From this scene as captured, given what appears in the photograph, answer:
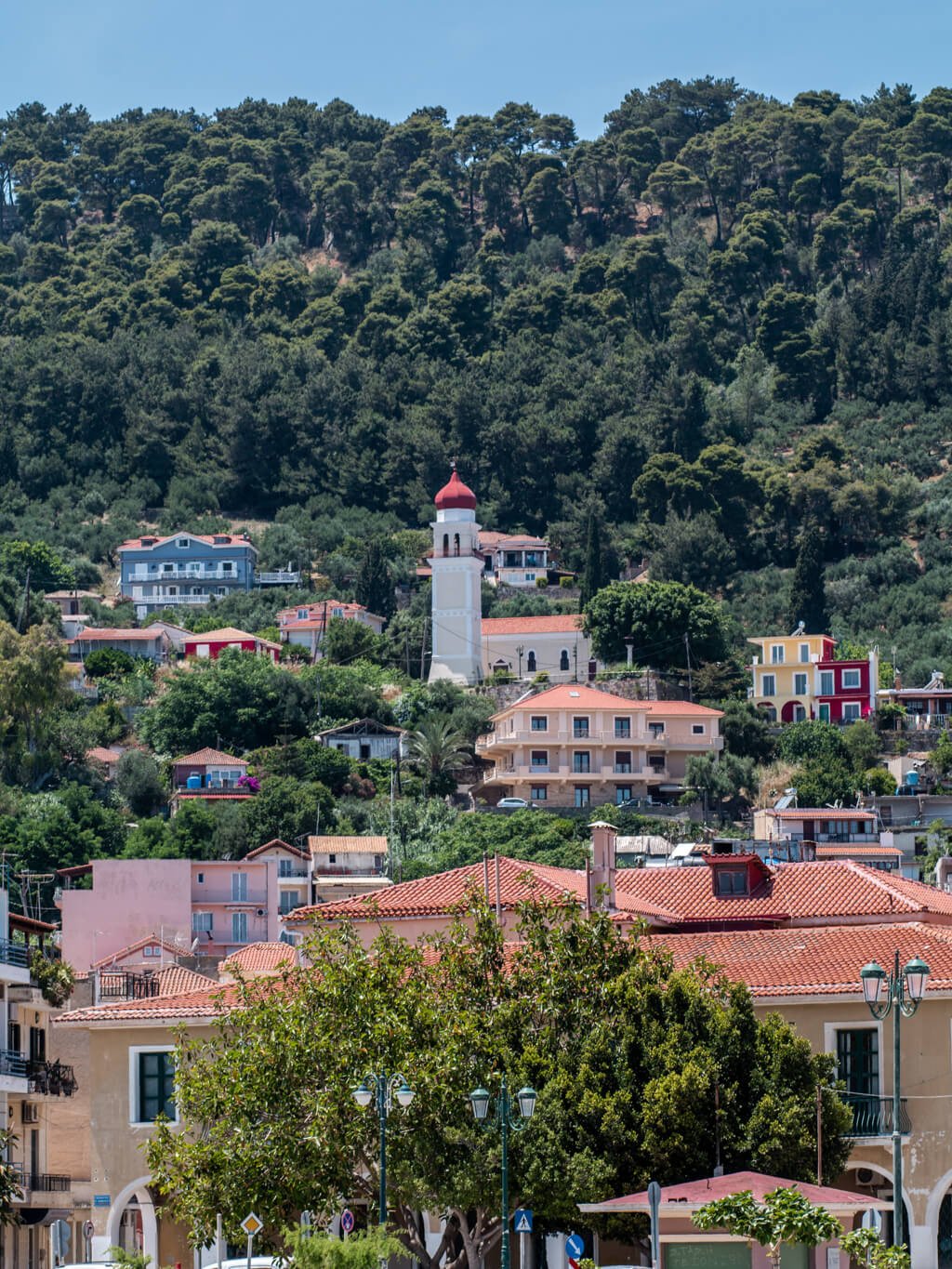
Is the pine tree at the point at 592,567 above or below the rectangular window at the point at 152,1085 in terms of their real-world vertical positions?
above

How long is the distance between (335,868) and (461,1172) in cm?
6091

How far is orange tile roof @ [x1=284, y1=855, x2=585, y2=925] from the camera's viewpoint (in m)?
45.7

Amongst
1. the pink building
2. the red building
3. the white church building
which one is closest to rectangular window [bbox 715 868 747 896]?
the pink building

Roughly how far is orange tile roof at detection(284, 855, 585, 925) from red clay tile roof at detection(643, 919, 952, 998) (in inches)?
93.2

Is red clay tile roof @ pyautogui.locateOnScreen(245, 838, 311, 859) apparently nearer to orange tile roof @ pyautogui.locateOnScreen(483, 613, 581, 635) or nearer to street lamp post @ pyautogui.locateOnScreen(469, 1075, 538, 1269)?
orange tile roof @ pyautogui.locateOnScreen(483, 613, 581, 635)

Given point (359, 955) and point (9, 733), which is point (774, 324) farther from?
point (359, 955)

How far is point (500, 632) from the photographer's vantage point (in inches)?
5098

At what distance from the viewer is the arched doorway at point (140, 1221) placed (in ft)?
140

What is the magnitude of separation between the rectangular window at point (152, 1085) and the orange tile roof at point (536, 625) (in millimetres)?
83161

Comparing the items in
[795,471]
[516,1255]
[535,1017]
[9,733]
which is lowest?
[516,1255]

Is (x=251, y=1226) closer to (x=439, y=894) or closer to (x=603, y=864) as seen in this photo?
(x=439, y=894)

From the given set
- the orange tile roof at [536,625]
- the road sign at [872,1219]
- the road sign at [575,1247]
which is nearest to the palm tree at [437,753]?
the orange tile roof at [536,625]

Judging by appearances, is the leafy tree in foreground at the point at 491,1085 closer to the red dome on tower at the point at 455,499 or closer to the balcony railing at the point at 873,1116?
the balcony railing at the point at 873,1116

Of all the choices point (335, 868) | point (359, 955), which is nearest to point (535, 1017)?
point (359, 955)
